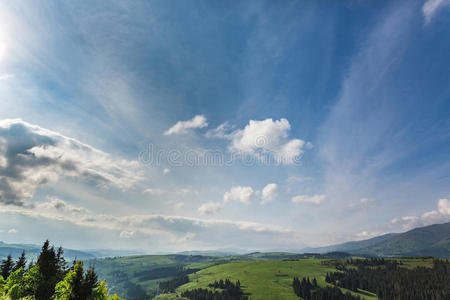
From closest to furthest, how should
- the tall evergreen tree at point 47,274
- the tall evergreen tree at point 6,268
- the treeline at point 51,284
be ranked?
the treeline at point 51,284 < the tall evergreen tree at point 47,274 < the tall evergreen tree at point 6,268

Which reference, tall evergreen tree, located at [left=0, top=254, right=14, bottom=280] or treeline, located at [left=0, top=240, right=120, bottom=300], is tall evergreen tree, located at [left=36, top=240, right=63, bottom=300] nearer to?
treeline, located at [left=0, top=240, right=120, bottom=300]

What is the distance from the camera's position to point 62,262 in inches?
2071

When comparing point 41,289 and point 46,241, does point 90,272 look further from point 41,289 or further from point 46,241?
point 46,241

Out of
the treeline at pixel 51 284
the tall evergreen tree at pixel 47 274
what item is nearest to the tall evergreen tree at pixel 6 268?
the treeline at pixel 51 284

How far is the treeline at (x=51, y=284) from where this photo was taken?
22.6 meters

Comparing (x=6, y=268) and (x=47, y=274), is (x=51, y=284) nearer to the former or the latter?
(x=47, y=274)

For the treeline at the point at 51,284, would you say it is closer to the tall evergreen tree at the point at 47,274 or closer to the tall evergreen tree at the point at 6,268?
the tall evergreen tree at the point at 47,274

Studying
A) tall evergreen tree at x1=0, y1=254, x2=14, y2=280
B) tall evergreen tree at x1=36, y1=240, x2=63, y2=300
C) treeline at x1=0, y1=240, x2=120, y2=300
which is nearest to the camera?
treeline at x1=0, y1=240, x2=120, y2=300

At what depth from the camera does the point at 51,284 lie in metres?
36.7

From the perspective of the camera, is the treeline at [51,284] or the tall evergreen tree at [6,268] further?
the tall evergreen tree at [6,268]

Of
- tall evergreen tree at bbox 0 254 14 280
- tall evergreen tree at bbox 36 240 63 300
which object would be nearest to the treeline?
tall evergreen tree at bbox 36 240 63 300

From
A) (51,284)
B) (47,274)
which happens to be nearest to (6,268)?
(47,274)

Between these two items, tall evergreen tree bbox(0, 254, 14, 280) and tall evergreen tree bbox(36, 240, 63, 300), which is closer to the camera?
tall evergreen tree bbox(36, 240, 63, 300)

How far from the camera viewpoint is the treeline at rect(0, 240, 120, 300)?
74.2 feet
